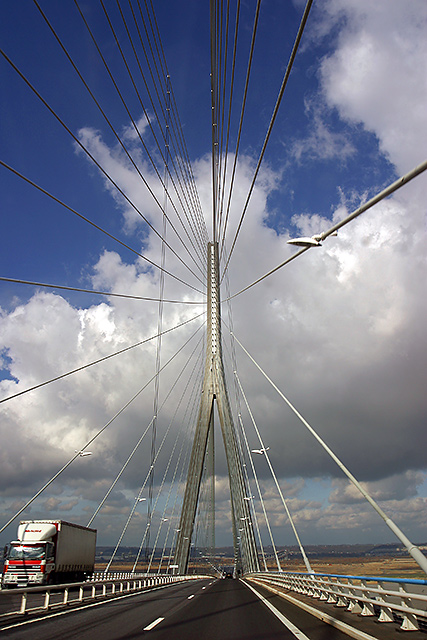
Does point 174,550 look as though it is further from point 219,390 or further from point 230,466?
point 219,390

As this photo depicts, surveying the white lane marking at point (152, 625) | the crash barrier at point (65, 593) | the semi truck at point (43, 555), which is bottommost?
the white lane marking at point (152, 625)

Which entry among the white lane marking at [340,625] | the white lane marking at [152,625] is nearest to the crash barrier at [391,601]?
the white lane marking at [340,625]

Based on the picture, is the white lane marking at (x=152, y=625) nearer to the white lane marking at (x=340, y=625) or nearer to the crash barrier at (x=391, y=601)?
the white lane marking at (x=340, y=625)

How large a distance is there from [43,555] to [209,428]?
20.6 metres

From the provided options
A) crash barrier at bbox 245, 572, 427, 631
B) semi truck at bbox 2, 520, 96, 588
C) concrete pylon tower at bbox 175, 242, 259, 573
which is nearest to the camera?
crash barrier at bbox 245, 572, 427, 631

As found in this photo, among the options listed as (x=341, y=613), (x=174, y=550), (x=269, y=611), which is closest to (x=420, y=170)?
(x=341, y=613)

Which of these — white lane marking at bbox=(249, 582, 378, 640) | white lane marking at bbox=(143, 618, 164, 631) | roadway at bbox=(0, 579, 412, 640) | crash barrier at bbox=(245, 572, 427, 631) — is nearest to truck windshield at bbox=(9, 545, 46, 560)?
roadway at bbox=(0, 579, 412, 640)

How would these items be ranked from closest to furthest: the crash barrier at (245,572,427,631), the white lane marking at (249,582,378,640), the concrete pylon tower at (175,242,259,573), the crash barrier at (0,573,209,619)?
the white lane marking at (249,582,378,640), the crash barrier at (245,572,427,631), the crash barrier at (0,573,209,619), the concrete pylon tower at (175,242,259,573)

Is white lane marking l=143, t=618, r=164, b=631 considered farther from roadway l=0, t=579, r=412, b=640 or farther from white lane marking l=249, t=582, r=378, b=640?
white lane marking l=249, t=582, r=378, b=640

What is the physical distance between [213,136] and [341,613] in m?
18.8

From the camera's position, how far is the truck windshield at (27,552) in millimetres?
27844

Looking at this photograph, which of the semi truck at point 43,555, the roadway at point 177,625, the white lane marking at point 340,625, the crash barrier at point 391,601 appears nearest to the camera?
the white lane marking at point 340,625

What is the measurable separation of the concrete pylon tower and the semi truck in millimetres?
14335

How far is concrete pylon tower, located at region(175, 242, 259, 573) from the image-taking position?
1766 inches
